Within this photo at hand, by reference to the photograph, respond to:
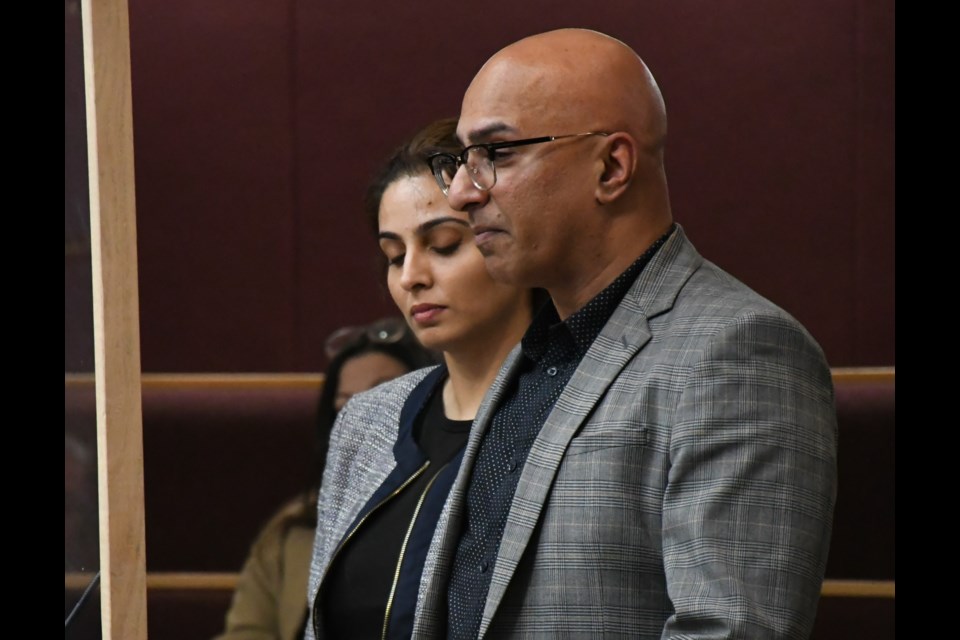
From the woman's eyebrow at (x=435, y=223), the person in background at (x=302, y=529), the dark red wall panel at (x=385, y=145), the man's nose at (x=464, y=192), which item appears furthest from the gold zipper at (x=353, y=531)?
the dark red wall panel at (x=385, y=145)

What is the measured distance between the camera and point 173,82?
7.24ft

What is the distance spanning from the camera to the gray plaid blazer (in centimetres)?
83

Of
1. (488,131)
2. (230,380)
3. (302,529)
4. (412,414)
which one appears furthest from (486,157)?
(230,380)

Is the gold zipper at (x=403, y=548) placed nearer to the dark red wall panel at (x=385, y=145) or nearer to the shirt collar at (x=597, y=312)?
the shirt collar at (x=597, y=312)

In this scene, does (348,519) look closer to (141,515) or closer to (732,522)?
(141,515)

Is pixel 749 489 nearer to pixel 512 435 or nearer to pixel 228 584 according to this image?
pixel 512 435

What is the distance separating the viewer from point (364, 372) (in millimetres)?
1948

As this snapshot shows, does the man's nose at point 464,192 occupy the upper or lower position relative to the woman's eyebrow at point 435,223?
upper


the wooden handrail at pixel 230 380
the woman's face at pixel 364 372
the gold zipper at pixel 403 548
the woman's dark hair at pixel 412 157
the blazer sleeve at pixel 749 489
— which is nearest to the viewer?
the blazer sleeve at pixel 749 489

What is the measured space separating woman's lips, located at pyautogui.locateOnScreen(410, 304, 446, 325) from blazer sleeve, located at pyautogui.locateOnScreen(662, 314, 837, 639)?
426 mm

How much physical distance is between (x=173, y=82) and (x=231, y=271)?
351mm

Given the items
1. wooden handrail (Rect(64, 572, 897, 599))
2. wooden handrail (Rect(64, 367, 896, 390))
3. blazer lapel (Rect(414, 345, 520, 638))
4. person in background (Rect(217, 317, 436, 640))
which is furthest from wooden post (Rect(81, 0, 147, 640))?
wooden handrail (Rect(64, 367, 896, 390))

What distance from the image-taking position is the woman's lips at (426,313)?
1.25 m

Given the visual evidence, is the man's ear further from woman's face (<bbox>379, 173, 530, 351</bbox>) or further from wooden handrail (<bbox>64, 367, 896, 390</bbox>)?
wooden handrail (<bbox>64, 367, 896, 390</bbox>)
